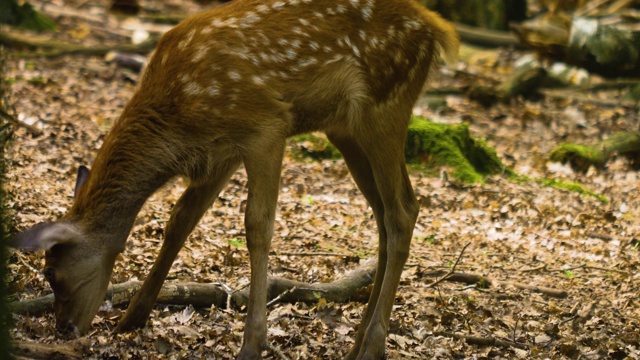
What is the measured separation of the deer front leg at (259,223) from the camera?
18.1 feet

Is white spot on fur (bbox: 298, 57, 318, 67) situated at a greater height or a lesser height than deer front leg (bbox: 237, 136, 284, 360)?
greater

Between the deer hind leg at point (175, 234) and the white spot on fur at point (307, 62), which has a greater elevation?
the white spot on fur at point (307, 62)

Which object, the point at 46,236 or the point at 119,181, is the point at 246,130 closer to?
the point at 119,181

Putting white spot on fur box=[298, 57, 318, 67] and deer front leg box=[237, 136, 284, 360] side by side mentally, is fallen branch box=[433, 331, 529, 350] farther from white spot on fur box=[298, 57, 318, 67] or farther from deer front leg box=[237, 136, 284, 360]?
white spot on fur box=[298, 57, 318, 67]

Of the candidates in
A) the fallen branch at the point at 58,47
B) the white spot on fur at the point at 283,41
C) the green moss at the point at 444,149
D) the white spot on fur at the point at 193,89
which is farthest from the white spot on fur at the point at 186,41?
the fallen branch at the point at 58,47

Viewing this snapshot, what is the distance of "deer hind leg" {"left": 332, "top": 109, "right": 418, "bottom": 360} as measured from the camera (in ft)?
19.7

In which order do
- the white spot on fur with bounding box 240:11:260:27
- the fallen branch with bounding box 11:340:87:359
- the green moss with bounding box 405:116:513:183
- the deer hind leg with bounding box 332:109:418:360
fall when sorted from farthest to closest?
the green moss with bounding box 405:116:513:183, the deer hind leg with bounding box 332:109:418:360, the white spot on fur with bounding box 240:11:260:27, the fallen branch with bounding box 11:340:87:359

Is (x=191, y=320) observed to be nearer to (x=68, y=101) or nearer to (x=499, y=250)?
(x=499, y=250)

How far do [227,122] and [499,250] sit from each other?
13.2ft

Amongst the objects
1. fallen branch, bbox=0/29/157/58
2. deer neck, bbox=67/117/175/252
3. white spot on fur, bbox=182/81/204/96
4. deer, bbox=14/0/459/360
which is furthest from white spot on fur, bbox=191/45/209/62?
fallen branch, bbox=0/29/157/58

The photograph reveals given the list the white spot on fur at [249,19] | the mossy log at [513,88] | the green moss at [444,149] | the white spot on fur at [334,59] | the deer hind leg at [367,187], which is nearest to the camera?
the white spot on fur at [249,19]

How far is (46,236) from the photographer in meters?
4.97

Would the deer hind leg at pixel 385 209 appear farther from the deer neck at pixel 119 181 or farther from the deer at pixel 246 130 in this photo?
the deer neck at pixel 119 181

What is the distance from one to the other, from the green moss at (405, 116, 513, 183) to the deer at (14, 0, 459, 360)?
422 cm
